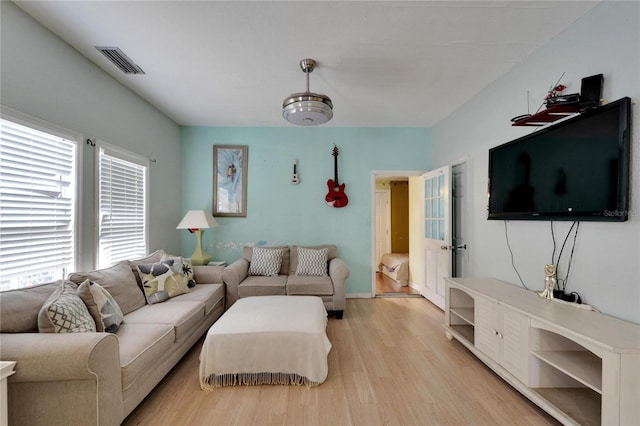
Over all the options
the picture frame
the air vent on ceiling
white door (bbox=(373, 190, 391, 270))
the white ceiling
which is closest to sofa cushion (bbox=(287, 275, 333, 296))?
the picture frame

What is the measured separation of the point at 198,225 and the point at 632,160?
12.8ft

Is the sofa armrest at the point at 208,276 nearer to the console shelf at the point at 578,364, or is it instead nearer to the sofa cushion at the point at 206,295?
the sofa cushion at the point at 206,295

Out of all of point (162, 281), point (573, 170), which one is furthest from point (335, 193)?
point (573, 170)

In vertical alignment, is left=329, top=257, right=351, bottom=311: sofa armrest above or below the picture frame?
below

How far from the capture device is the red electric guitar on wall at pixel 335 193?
159 inches

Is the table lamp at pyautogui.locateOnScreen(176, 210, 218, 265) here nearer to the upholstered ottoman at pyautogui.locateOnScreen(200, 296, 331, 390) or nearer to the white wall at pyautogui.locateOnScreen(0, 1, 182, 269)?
the white wall at pyautogui.locateOnScreen(0, 1, 182, 269)

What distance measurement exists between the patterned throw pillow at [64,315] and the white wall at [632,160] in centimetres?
316

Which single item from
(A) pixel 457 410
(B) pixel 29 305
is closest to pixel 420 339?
(A) pixel 457 410

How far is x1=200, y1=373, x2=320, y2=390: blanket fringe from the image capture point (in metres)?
1.97

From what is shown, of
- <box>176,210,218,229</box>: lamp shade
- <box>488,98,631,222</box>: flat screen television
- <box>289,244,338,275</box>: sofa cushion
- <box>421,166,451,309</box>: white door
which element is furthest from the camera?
<box>289,244,338,275</box>: sofa cushion

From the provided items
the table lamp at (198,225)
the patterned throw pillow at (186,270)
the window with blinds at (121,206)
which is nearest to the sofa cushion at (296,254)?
the table lamp at (198,225)

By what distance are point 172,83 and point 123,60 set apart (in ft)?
1.55

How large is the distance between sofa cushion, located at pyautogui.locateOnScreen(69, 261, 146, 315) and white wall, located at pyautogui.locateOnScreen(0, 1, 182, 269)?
0.25m

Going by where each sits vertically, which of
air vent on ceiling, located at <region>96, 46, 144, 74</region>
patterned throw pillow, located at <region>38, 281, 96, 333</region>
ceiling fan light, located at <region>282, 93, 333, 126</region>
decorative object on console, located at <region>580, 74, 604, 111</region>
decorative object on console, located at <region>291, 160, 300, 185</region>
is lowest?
patterned throw pillow, located at <region>38, 281, 96, 333</region>
